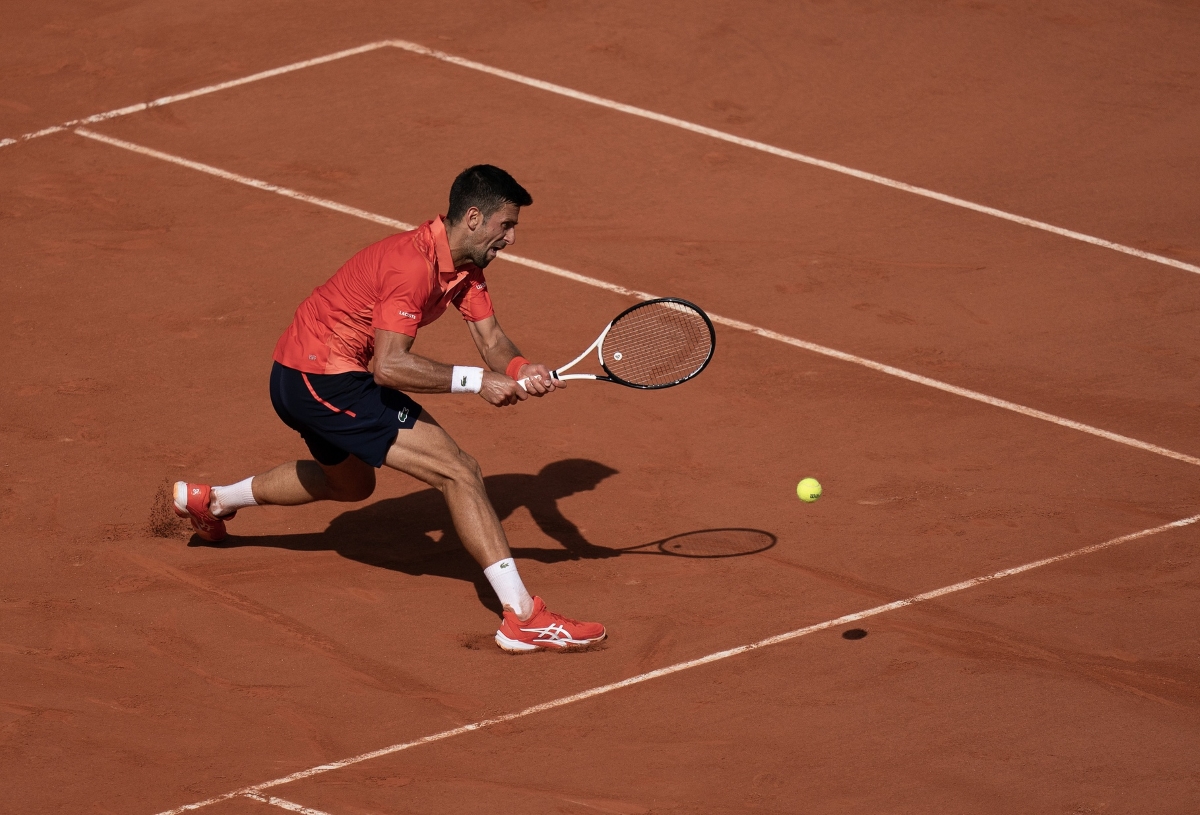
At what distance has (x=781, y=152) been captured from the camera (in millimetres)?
13133

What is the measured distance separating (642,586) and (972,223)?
17.8ft

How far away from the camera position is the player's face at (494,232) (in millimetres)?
7430

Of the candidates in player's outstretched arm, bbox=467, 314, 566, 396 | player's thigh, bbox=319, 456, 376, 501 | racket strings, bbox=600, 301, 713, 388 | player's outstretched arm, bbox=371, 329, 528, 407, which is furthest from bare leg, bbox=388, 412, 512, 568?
racket strings, bbox=600, 301, 713, 388

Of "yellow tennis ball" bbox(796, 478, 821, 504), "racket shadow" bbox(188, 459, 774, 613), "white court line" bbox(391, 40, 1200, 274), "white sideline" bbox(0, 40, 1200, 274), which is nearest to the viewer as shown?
"racket shadow" bbox(188, 459, 774, 613)

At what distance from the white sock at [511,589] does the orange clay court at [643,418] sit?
9.6 inches

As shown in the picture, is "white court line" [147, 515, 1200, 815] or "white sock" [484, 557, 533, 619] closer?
"white court line" [147, 515, 1200, 815]

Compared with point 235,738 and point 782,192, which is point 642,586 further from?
point 782,192

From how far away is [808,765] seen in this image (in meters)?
6.59

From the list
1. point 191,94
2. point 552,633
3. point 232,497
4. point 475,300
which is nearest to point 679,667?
point 552,633

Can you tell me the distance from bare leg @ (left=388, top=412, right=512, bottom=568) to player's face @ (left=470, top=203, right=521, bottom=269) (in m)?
0.89

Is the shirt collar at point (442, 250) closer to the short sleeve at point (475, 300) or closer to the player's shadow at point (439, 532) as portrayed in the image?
the short sleeve at point (475, 300)

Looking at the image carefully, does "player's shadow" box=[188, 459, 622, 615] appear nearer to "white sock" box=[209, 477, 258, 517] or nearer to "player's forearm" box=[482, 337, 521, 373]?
"white sock" box=[209, 477, 258, 517]

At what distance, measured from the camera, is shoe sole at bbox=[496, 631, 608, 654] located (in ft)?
24.4

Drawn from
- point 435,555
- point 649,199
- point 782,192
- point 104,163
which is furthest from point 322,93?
point 435,555
